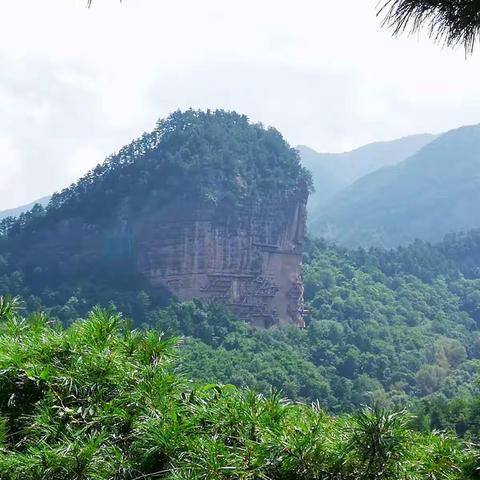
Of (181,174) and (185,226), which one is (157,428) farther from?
(181,174)

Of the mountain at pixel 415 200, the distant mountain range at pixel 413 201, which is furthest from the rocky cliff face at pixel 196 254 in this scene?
the mountain at pixel 415 200

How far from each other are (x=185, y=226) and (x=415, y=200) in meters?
73.7

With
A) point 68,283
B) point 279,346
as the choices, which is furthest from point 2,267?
point 279,346

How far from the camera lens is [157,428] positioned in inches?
85.7

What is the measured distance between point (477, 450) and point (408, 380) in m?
44.7

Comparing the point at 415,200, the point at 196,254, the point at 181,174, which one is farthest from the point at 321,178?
the point at 196,254

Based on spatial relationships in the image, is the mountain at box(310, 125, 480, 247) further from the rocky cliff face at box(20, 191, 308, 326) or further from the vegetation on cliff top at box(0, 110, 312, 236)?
the rocky cliff face at box(20, 191, 308, 326)

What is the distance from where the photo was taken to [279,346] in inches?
1809

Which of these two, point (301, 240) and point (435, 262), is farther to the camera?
point (435, 262)

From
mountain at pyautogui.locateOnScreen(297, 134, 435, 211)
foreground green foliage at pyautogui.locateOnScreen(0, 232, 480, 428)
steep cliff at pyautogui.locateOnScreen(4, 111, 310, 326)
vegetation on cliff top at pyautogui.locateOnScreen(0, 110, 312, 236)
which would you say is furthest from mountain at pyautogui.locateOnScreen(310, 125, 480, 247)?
steep cliff at pyautogui.locateOnScreen(4, 111, 310, 326)

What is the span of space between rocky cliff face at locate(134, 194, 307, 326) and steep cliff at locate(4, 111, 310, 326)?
7cm

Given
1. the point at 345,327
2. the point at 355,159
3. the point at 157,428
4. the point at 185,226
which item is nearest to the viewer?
the point at 157,428

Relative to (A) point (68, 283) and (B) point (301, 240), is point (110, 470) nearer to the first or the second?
(A) point (68, 283)

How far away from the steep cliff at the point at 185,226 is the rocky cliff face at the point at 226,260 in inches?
2.8
